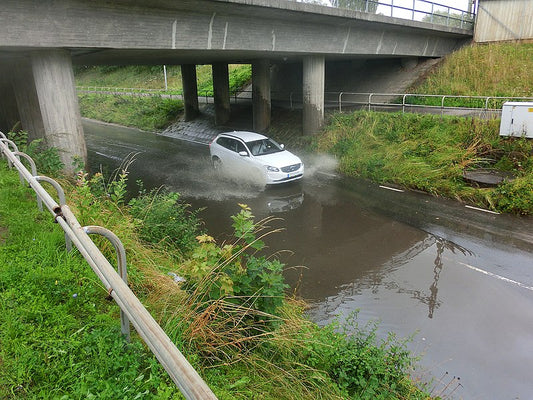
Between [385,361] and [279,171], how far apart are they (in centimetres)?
903

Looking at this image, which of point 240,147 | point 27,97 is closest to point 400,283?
point 240,147

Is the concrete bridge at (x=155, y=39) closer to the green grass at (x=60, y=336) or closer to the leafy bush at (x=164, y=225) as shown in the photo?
the leafy bush at (x=164, y=225)

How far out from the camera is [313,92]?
60.6ft

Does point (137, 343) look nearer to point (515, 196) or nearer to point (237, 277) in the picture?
point (237, 277)

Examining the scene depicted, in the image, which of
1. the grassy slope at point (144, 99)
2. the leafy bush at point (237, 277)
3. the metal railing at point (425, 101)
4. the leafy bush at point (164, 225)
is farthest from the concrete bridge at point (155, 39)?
the grassy slope at point (144, 99)

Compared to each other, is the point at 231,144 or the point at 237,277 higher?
the point at 237,277

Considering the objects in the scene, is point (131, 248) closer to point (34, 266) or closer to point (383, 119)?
point (34, 266)

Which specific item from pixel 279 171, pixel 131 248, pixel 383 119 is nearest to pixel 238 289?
pixel 131 248

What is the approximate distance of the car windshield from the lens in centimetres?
1395

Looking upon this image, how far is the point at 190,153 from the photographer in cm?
1995

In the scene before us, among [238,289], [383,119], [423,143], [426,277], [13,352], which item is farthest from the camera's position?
[383,119]

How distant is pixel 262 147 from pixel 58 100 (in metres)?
6.67

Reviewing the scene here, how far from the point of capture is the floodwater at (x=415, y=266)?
5.47 m

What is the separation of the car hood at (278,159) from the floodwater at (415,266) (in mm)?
951
